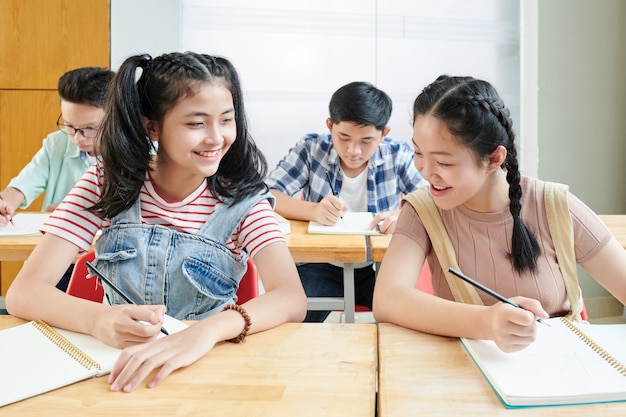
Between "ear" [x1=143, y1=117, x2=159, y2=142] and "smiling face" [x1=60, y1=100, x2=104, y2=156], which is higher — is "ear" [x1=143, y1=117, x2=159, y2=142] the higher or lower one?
the lower one

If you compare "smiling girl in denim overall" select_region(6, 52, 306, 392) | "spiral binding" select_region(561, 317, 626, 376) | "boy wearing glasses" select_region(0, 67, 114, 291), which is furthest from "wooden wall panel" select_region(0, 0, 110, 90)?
"spiral binding" select_region(561, 317, 626, 376)

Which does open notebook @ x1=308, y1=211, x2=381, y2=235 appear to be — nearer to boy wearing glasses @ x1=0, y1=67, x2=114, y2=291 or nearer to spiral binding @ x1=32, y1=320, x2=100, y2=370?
boy wearing glasses @ x1=0, y1=67, x2=114, y2=291

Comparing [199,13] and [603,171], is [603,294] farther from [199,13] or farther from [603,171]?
[199,13]

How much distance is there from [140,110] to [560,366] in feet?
3.21

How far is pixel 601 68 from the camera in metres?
3.68

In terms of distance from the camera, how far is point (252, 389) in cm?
92

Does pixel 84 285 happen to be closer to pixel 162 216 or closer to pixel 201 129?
pixel 162 216

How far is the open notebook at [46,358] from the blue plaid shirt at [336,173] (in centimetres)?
167

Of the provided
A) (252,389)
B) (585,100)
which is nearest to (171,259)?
(252,389)

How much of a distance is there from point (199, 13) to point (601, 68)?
7.28ft

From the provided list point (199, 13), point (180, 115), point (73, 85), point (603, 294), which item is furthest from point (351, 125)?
point (603, 294)

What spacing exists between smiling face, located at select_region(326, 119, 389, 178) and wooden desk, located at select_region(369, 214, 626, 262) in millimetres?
571

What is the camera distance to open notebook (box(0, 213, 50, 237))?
2.12 metres

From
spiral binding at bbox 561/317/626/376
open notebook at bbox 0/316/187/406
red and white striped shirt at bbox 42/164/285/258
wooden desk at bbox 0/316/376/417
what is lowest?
wooden desk at bbox 0/316/376/417
